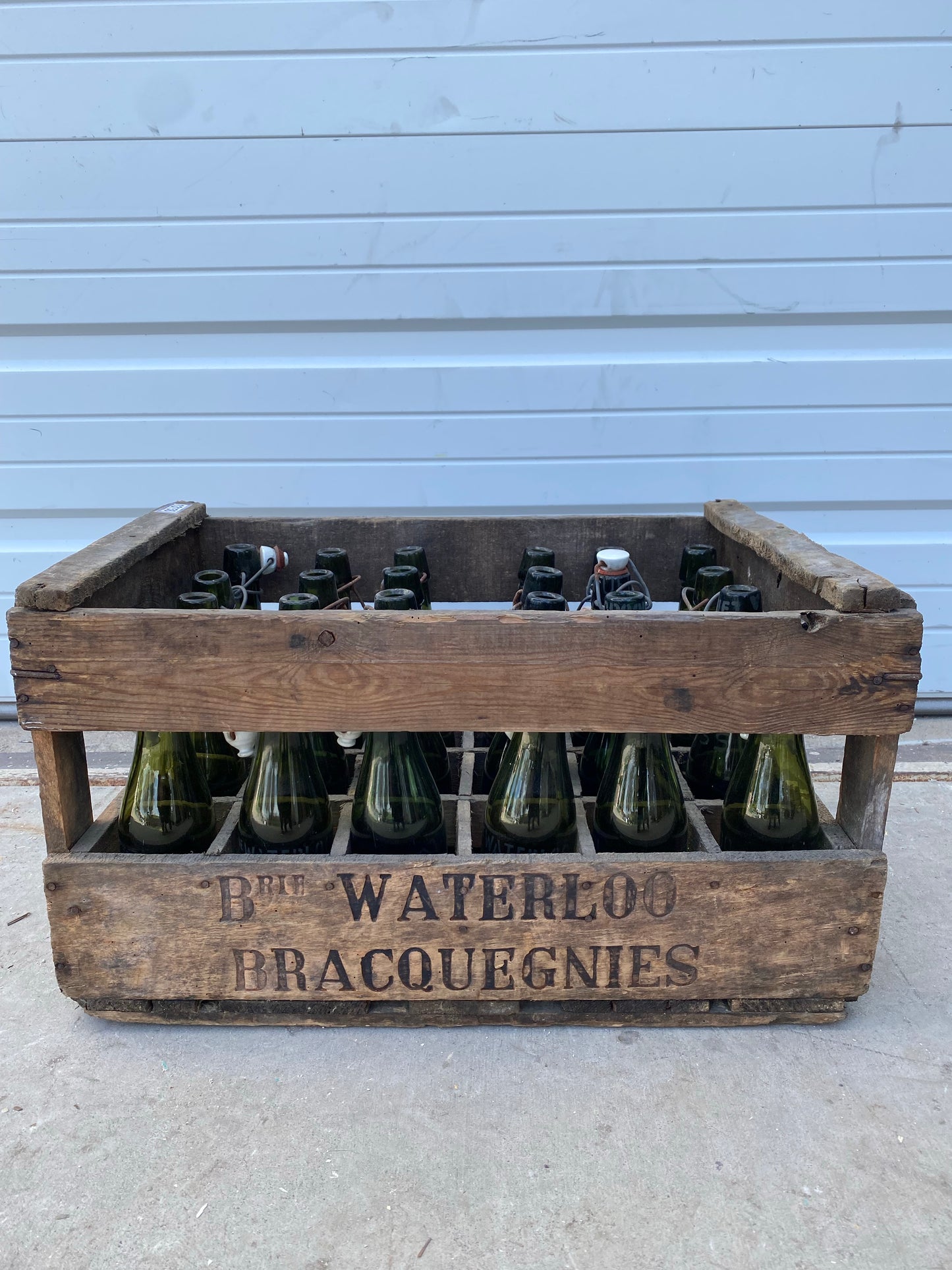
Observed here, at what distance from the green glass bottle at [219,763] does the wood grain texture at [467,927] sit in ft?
1.05

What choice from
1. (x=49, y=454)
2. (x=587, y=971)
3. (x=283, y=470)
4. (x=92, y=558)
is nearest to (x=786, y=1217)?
(x=587, y=971)

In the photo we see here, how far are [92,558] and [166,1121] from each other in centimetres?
71

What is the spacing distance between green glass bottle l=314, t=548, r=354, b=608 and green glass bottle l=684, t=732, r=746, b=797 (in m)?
0.63

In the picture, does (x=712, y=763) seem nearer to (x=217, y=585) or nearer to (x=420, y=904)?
(x=420, y=904)

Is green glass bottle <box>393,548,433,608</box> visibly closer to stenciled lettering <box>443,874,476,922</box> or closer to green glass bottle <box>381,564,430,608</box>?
green glass bottle <box>381,564,430,608</box>

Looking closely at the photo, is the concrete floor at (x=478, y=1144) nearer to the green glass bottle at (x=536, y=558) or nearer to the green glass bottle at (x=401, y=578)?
the green glass bottle at (x=401, y=578)

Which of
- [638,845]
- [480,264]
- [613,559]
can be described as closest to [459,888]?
[638,845]

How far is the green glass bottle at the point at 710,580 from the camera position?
4.99ft

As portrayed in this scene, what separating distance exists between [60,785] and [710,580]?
1.01 metres

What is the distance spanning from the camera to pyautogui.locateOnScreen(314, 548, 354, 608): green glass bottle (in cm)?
160

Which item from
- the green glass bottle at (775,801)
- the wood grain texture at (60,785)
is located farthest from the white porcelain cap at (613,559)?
the wood grain texture at (60,785)

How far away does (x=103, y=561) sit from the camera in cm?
127

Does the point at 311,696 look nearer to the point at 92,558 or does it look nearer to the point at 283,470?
the point at 92,558

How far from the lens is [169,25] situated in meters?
2.04
